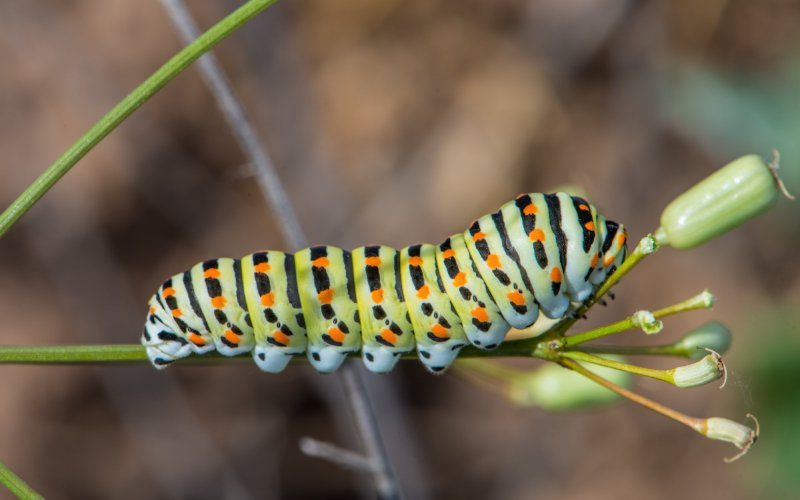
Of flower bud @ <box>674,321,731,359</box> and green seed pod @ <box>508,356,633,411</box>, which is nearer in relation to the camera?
flower bud @ <box>674,321,731,359</box>

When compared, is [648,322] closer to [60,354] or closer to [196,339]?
[196,339]

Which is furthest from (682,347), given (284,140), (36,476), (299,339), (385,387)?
(36,476)

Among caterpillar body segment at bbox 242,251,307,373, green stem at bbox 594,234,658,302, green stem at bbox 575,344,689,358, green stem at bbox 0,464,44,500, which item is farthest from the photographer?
caterpillar body segment at bbox 242,251,307,373

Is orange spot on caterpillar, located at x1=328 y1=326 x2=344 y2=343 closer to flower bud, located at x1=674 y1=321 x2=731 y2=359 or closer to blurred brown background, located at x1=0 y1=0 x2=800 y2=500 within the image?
flower bud, located at x1=674 y1=321 x2=731 y2=359

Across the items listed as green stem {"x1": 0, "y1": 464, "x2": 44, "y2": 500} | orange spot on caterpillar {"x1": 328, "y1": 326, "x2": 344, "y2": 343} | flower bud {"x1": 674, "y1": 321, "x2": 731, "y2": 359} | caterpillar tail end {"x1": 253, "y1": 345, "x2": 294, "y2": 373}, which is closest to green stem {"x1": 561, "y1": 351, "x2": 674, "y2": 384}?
flower bud {"x1": 674, "y1": 321, "x2": 731, "y2": 359}

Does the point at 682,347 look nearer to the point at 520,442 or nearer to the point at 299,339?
the point at 299,339

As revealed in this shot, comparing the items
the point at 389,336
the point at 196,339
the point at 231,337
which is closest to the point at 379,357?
the point at 389,336
